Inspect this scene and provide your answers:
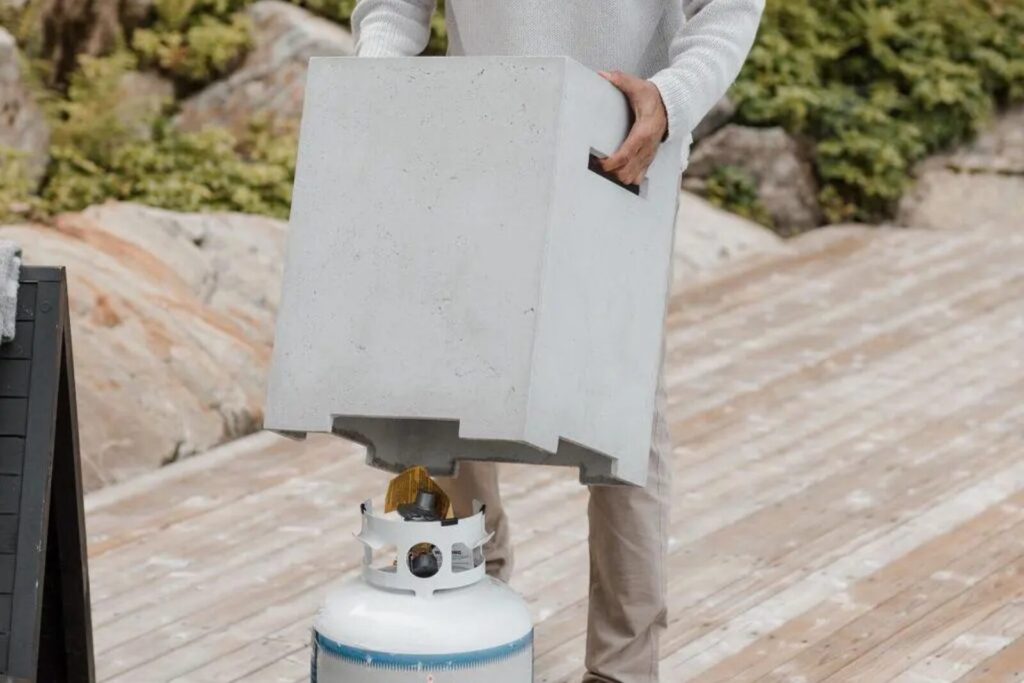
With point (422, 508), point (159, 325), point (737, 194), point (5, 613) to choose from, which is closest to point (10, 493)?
point (5, 613)

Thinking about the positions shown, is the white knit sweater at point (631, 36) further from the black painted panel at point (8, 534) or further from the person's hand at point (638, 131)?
the black painted panel at point (8, 534)

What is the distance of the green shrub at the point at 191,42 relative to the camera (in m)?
6.42

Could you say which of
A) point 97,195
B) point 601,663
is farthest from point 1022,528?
point 97,195

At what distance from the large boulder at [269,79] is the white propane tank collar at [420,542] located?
427 centimetres

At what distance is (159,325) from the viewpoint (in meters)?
4.48

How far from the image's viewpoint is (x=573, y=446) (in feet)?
7.57

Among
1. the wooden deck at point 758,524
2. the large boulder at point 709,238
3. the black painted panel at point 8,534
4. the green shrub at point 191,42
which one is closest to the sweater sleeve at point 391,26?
the black painted panel at point 8,534

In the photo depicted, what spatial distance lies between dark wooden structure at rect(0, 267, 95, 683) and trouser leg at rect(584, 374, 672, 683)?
0.79m

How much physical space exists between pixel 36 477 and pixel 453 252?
2.03 ft

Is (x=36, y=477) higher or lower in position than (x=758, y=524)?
higher

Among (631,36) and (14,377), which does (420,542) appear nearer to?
(14,377)

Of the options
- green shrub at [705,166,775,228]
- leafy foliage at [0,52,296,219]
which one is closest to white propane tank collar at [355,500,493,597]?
leafy foliage at [0,52,296,219]

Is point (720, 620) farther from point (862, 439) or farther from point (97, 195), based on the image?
point (97, 195)

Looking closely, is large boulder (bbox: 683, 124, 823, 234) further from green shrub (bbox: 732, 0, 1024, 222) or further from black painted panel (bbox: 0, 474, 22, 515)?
black painted panel (bbox: 0, 474, 22, 515)
